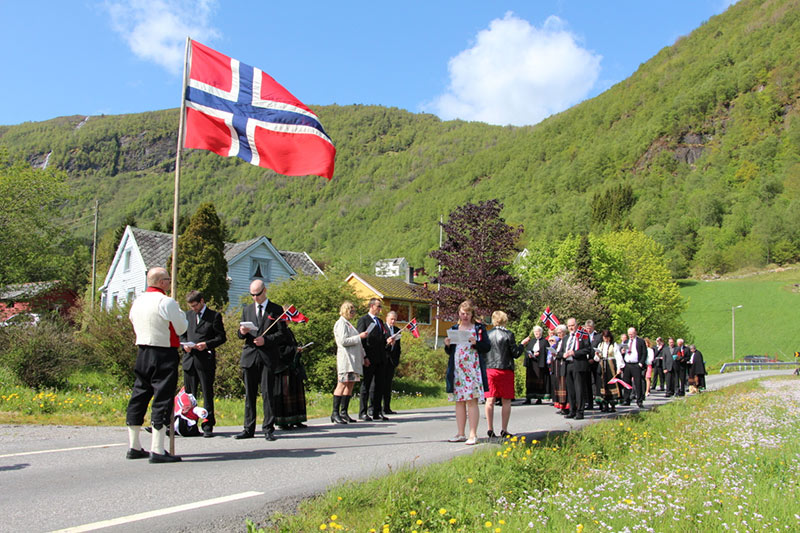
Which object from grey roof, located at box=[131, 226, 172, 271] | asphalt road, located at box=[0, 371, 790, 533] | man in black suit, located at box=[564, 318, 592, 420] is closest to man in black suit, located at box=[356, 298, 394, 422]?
asphalt road, located at box=[0, 371, 790, 533]

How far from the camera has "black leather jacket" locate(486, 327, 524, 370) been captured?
30.2ft

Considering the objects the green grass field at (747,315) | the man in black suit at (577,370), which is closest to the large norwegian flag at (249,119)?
the man in black suit at (577,370)

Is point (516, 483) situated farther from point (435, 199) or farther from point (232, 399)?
point (435, 199)

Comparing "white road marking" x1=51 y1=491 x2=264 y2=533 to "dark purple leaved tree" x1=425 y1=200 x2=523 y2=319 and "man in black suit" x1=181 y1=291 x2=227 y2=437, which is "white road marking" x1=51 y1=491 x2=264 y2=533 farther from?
"dark purple leaved tree" x1=425 y1=200 x2=523 y2=319

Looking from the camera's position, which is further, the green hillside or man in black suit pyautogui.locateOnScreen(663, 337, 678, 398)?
the green hillside

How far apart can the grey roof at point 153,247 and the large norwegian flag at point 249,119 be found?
1272 inches

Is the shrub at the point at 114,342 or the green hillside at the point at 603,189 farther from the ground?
the green hillside at the point at 603,189

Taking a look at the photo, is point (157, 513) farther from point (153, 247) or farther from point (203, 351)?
point (153, 247)

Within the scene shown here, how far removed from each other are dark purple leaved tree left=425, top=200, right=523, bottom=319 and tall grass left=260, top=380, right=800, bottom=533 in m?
25.6

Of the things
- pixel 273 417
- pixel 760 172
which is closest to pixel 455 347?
pixel 273 417

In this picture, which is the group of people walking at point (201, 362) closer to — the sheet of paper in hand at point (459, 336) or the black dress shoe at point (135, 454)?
the black dress shoe at point (135, 454)

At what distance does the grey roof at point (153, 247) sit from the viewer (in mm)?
41188

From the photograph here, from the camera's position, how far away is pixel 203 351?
29.1 ft

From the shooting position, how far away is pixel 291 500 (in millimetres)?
5418
